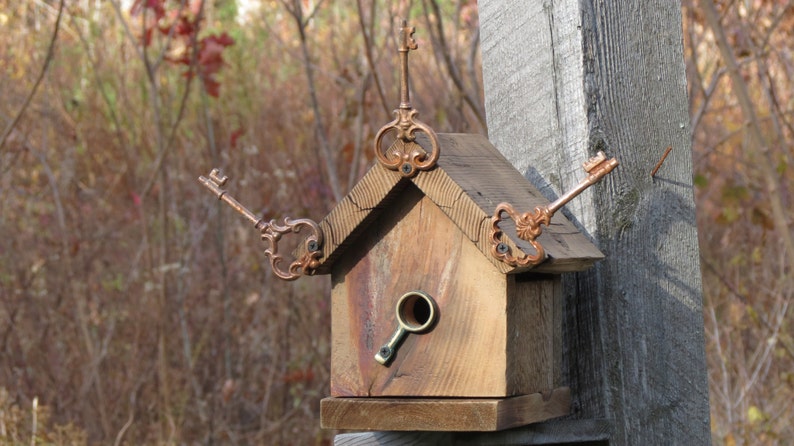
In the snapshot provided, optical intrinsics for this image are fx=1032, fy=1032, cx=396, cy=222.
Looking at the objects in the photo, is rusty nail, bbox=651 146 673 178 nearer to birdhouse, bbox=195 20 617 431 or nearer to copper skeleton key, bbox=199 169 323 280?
birdhouse, bbox=195 20 617 431

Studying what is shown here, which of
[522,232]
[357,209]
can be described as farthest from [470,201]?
[357,209]

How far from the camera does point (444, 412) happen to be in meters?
1.92

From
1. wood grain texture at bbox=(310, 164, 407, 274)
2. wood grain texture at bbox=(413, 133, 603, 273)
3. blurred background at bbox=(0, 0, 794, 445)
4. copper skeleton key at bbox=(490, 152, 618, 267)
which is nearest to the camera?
copper skeleton key at bbox=(490, 152, 618, 267)

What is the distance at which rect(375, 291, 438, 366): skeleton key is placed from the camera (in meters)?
2.00

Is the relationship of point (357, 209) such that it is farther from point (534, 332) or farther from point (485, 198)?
point (534, 332)

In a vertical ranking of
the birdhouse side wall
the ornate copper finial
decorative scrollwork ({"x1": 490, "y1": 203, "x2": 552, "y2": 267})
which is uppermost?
the ornate copper finial

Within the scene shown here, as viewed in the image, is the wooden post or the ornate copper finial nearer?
the ornate copper finial

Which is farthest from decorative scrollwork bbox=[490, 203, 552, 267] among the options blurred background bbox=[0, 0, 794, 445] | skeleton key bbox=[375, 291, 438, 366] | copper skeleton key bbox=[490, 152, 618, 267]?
blurred background bbox=[0, 0, 794, 445]

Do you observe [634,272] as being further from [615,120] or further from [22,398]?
[22,398]

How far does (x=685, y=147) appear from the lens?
213 centimetres

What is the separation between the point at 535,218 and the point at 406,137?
1.06 feet

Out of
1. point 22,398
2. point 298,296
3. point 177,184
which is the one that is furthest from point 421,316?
Answer: point 177,184

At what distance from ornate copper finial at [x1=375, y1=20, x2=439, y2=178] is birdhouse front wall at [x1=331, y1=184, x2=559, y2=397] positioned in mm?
91

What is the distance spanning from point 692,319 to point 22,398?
4.01 metres
